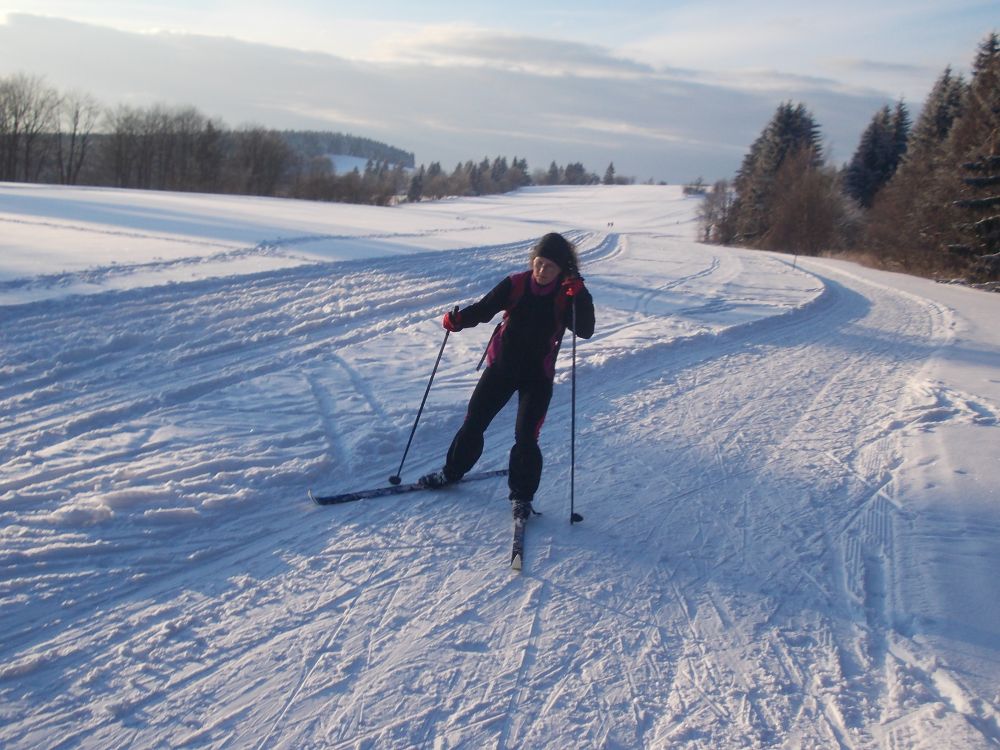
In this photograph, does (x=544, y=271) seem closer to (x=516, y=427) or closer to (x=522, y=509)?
(x=516, y=427)

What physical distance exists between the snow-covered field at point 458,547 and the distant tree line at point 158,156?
64.2 meters

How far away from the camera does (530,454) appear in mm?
5020

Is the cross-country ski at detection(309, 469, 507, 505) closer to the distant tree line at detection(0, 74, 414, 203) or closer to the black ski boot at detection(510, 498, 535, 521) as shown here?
the black ski boot at detection(510, 498, 535, 521)

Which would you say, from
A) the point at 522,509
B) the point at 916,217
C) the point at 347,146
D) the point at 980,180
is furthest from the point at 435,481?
the point at 347,146

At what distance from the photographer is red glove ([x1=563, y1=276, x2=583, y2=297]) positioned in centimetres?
490

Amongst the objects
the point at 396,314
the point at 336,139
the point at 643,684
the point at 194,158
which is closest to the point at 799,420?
the point at 643,684

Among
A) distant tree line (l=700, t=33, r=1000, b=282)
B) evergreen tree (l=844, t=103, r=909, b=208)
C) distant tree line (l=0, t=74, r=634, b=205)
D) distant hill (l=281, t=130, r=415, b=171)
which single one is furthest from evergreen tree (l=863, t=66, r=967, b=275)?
distant hill (l=281, t=130, r=415, b=171)

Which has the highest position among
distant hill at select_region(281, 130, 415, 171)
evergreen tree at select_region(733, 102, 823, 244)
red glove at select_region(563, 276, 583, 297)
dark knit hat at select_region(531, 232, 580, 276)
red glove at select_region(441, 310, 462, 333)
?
distant hill at select_region(281, 130, 415, 171)

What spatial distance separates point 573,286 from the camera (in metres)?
4.90

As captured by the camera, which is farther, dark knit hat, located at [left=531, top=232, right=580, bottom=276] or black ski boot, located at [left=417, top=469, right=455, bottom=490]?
black ski boot, located at [left=417, top=469, right=455, bottom=490]

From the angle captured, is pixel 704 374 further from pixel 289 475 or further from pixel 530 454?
pixel 289 475

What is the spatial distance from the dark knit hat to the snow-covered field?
1.67 metres

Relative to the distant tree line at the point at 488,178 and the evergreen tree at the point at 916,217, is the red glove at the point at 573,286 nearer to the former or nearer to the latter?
the evergreen tree at the point at 916,217

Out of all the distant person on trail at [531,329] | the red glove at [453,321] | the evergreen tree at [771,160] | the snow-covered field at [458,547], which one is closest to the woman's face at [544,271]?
the distant person on trail at [531,329]
